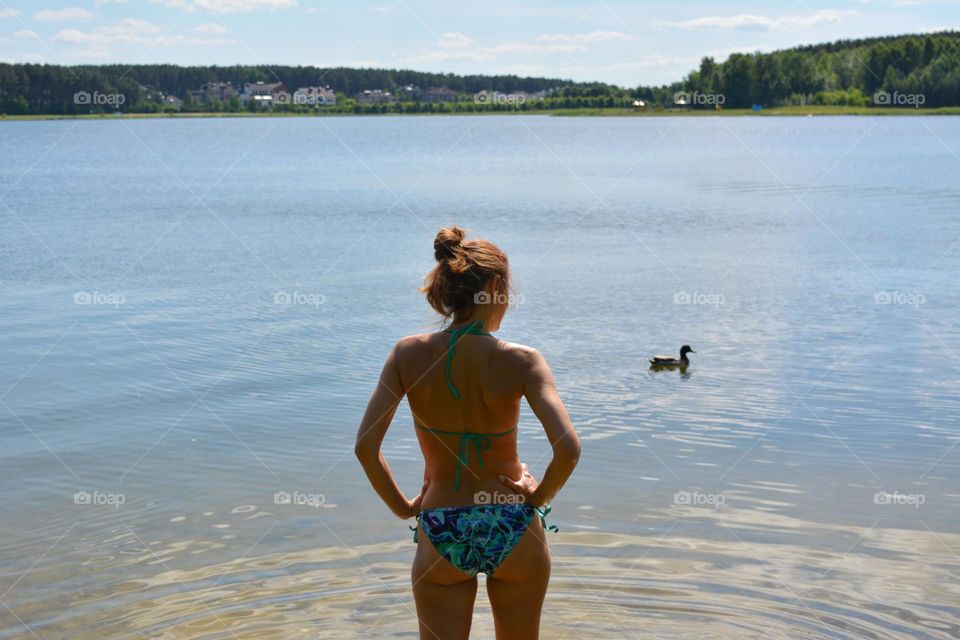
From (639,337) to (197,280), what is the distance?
8.77 meters

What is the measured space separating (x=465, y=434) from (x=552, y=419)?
350 millimetres

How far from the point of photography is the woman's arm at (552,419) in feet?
12.6

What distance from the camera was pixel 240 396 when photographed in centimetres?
1166

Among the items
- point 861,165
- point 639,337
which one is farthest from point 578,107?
point 639,337

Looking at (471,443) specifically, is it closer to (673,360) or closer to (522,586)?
(522,586)

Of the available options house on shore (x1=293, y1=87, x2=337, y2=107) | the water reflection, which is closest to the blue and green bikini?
the water reflection

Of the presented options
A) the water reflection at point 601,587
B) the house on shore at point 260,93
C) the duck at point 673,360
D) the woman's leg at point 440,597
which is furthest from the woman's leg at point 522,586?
the house on shore at point 260,93

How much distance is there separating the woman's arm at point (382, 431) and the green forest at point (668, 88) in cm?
9520

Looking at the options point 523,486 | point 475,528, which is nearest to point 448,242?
point 523,486

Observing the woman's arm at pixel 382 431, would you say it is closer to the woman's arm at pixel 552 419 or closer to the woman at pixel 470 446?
the woman at pixel 470 446

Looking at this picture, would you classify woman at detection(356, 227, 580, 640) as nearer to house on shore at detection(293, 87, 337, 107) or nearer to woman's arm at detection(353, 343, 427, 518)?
woman's arm at detection(353, 343, 427, 518)

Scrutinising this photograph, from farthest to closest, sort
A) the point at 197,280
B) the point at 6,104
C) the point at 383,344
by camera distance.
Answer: the point at 6,104, the point at 197,280, the point at 383,344

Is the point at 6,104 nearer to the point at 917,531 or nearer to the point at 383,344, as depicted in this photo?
the point at 383,344

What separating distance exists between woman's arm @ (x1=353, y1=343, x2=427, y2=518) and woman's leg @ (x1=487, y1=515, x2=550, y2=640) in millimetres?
423
